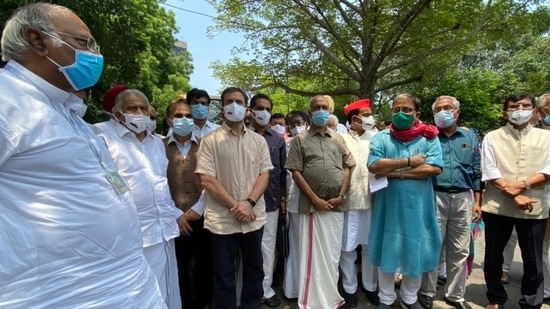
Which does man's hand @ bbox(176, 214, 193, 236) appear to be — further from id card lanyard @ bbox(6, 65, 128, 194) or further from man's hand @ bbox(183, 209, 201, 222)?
id card lanyard @ bbox(6, 65, 128, 194)

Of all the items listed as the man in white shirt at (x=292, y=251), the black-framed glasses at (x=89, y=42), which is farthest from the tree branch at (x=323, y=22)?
the black-framed glasses at (x=89, y=42)

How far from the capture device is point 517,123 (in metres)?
3.41

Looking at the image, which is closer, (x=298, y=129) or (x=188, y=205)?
(x=188, y=205)

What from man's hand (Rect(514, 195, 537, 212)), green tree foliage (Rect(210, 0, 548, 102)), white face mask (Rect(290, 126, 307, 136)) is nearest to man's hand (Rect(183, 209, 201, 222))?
white face mask (Rect(290, 126, 307, 136))

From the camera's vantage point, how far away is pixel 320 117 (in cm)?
353

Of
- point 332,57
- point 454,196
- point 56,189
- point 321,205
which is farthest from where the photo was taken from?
point 332,57

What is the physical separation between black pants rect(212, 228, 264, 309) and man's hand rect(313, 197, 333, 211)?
0.56 meters

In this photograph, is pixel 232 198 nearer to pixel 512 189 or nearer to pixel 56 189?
pixel 56 189

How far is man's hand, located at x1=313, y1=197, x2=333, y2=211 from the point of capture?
3334 mm

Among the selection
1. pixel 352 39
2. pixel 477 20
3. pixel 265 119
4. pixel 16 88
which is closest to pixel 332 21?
pixel 352 39

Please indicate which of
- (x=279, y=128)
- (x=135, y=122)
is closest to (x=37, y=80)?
(x=135, y=122)

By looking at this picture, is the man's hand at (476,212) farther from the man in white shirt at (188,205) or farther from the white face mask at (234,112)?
the man in white shirt at (188,205)

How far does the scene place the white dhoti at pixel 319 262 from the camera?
3420 mm

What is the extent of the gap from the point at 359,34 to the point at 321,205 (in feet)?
27.3
